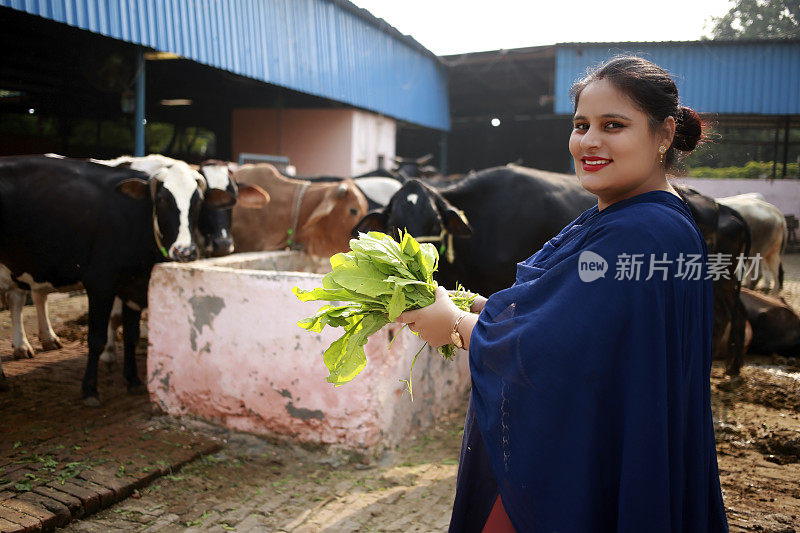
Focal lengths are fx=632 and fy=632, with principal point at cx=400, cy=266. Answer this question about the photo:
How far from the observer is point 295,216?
7949 mm

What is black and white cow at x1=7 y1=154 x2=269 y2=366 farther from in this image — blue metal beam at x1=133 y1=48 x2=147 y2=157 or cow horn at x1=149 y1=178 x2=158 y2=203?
blue metal beam at x1=133 y1=48 x2=147 y2=157

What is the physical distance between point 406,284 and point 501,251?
3628 mm

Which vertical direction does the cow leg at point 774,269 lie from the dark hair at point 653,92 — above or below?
below

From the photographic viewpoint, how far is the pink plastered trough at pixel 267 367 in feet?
13.1

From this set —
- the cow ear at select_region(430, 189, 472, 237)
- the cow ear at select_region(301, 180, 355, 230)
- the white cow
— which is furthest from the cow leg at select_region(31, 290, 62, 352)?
the white cow

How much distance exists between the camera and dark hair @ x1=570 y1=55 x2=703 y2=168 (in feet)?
5.41

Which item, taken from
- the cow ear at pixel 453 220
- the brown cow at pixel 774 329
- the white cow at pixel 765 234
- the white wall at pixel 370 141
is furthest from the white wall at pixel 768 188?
the cow ear at pixel 453 220

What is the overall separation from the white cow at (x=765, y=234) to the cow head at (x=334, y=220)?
21.8ft

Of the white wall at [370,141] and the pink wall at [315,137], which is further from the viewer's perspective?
the white wall at [370,141]

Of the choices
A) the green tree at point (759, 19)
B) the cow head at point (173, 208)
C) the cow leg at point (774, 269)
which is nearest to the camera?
the cow head at point (173, 208)

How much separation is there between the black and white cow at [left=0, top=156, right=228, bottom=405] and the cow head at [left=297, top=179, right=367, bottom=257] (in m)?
2.44

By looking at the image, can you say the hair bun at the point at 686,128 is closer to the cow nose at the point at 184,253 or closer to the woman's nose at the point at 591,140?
the woman's nose at the point at 591,140

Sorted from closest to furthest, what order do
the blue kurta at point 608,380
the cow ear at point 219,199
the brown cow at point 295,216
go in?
the blue kurta at point 608,380, the cow ear at point 219,199, the brown cow at point 295,216

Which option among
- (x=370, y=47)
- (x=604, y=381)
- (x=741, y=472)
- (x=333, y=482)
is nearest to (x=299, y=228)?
(x=333, y=482)
